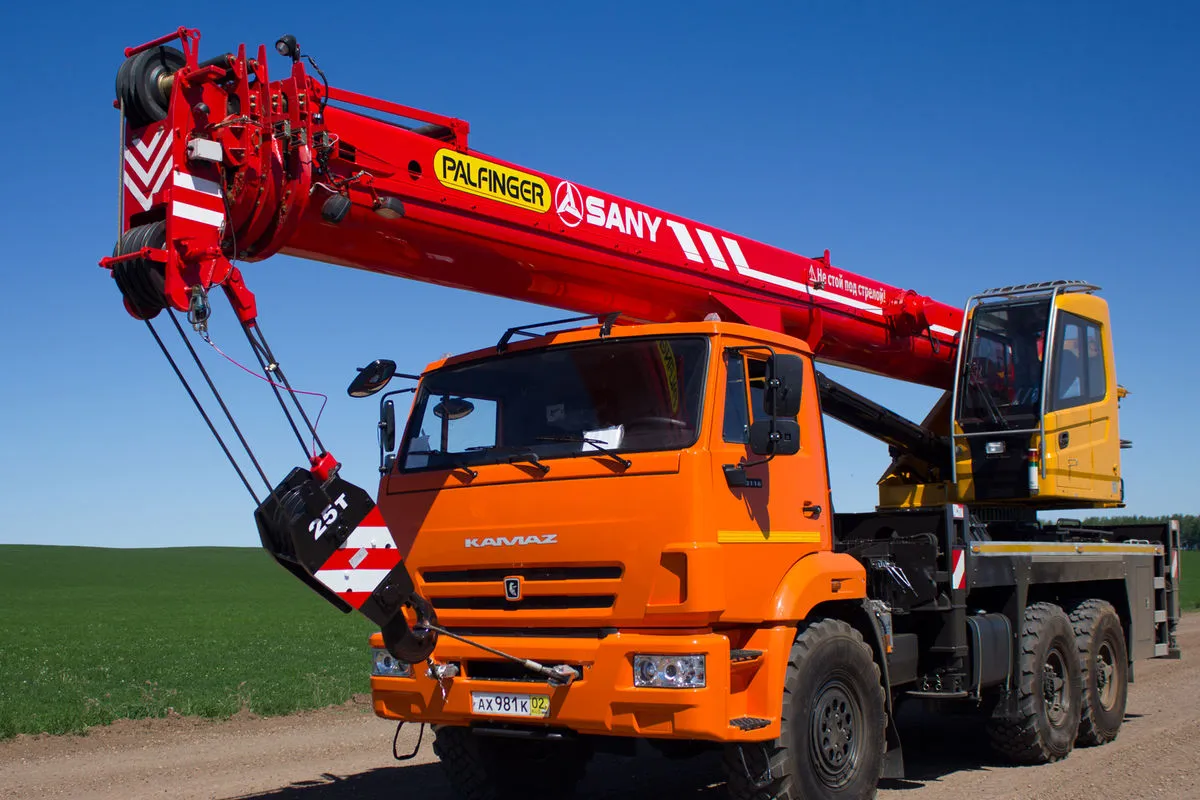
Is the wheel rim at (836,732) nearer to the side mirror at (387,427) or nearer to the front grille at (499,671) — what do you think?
the front grille at (499,671)

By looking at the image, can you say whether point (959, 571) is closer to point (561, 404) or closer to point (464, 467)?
point (561, 404)

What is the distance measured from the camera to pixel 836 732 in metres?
6.64

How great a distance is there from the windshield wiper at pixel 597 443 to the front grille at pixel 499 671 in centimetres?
116

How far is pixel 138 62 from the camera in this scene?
5.93 metres

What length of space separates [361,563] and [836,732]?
9.53 feet

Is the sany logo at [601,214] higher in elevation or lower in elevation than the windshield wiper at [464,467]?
higher

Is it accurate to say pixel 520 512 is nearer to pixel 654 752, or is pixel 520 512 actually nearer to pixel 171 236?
pixel 171 236

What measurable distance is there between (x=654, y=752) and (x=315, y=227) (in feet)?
19.3

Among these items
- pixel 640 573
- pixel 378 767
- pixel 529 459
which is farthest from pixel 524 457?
pixel 378 767

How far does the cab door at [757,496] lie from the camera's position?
6098 millimetres

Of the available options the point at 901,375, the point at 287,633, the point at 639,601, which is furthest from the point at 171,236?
the point at 287,633

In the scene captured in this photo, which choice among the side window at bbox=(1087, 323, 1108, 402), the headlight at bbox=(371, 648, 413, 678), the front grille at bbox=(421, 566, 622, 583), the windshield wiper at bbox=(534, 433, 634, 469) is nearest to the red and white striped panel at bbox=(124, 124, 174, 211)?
the windshield wiper at bbox=(534, 433, 634, 469)

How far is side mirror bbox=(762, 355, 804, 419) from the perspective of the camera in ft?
20.7

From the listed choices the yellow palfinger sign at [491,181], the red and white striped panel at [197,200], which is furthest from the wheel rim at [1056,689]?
the red and white striped panel at [197,200]
